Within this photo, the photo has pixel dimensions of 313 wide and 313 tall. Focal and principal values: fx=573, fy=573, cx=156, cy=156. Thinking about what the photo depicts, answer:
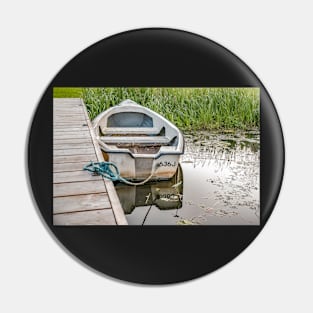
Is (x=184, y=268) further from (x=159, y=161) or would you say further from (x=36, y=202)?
(x=36, y=202)

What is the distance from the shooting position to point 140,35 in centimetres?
216

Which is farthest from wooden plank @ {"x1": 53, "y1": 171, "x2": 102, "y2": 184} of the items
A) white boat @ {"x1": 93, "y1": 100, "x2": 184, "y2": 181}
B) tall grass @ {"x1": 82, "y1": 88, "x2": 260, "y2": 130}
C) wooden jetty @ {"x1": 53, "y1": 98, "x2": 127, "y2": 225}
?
tall grass @ {"x1": 82, "y1": 88, "x2": 260, "y2": 130}

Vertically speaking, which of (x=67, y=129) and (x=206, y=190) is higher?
(x=67, y=129)

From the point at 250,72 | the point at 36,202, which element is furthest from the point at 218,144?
the point at 36,202

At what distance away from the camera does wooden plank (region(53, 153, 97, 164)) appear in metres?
2.15

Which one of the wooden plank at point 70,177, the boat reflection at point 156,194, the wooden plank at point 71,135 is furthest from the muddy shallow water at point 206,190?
the wooden plank at point 71,135

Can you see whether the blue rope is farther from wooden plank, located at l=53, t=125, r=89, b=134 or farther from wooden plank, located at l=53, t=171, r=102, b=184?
wooden plank, located at l=53, t=125, r=89, b=134

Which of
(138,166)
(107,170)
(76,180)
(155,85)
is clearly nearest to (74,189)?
(76,180)

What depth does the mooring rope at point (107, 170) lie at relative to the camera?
2.17 m

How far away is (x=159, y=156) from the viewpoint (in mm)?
2242

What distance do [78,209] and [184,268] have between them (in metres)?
0.45

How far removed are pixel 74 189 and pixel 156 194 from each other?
318mm

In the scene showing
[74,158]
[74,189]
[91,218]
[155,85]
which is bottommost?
[91,218]

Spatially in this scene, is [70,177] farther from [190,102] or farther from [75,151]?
[190,102]
